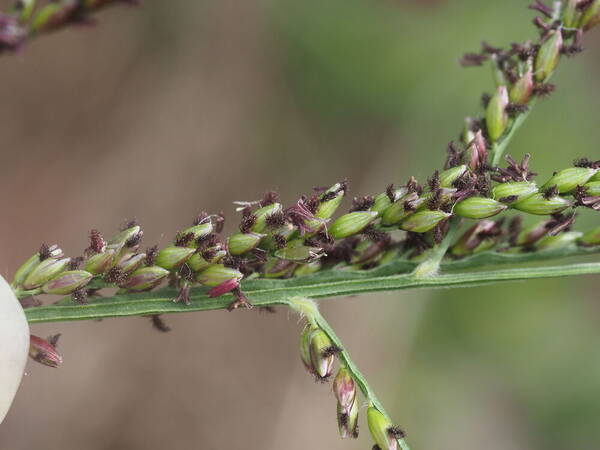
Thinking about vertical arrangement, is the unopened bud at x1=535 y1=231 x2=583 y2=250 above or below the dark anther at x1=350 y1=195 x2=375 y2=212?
below

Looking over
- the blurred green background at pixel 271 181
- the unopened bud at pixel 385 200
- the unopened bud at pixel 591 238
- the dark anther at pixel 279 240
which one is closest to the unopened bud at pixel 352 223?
the unopened bud at pixel 385 200

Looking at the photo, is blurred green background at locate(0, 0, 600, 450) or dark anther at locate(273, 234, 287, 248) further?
blurred green background at locate(0, 0, 600, 450)

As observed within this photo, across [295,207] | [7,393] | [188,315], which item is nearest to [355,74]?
[188,315]

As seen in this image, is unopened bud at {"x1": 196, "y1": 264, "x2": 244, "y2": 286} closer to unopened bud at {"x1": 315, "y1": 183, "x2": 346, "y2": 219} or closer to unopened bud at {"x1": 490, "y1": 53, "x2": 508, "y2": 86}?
unopened bud at {"x1": 315, "y1": 183, "x2": 346, "y2": 219}

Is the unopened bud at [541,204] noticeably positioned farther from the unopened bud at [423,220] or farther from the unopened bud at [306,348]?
the unopened bud at [306,348]

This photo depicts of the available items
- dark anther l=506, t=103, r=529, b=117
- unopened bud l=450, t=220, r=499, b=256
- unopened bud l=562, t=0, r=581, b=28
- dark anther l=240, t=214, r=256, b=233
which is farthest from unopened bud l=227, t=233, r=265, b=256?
unopened bud l=562, t=0, r=581, b=28

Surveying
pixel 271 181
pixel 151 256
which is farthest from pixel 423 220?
pixel 271 181

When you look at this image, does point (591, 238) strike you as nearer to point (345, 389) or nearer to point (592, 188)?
point (592, 188)
